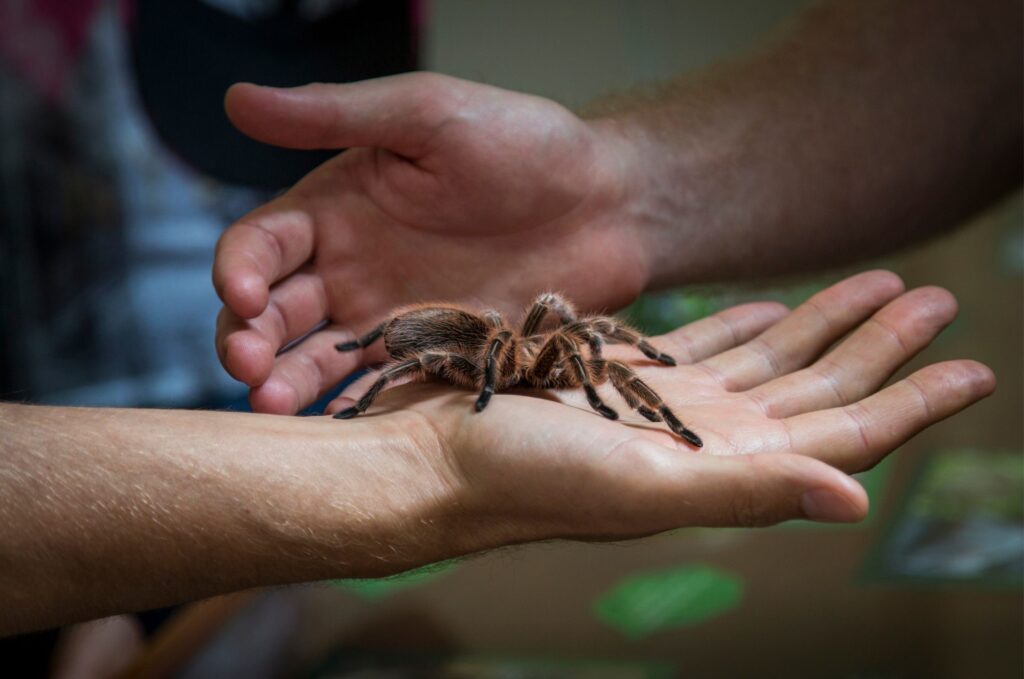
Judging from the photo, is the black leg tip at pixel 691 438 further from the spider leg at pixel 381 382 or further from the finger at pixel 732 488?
the spider leg at pixel 381 382

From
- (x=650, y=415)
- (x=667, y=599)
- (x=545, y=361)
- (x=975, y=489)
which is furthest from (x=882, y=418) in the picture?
(x=667, y=599)

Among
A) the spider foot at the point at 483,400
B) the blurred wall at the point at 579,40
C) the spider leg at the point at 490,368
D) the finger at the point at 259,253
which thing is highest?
the blurred wall at the point at 579,40

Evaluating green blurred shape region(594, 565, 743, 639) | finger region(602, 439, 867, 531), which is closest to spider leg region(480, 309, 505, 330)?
finger region(602, 439, 867, 531)

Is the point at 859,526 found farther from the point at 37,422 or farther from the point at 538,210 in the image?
the point at 37,422

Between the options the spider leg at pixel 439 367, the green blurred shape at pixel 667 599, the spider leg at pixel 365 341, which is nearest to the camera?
the spider leg at pixel 439 367

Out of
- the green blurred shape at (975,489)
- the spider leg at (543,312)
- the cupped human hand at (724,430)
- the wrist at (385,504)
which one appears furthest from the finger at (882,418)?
the green blurred shape at (975,489)

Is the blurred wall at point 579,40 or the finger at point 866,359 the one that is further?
the blurred wall at point 579,40

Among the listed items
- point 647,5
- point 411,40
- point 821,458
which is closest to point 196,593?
point 821,458
